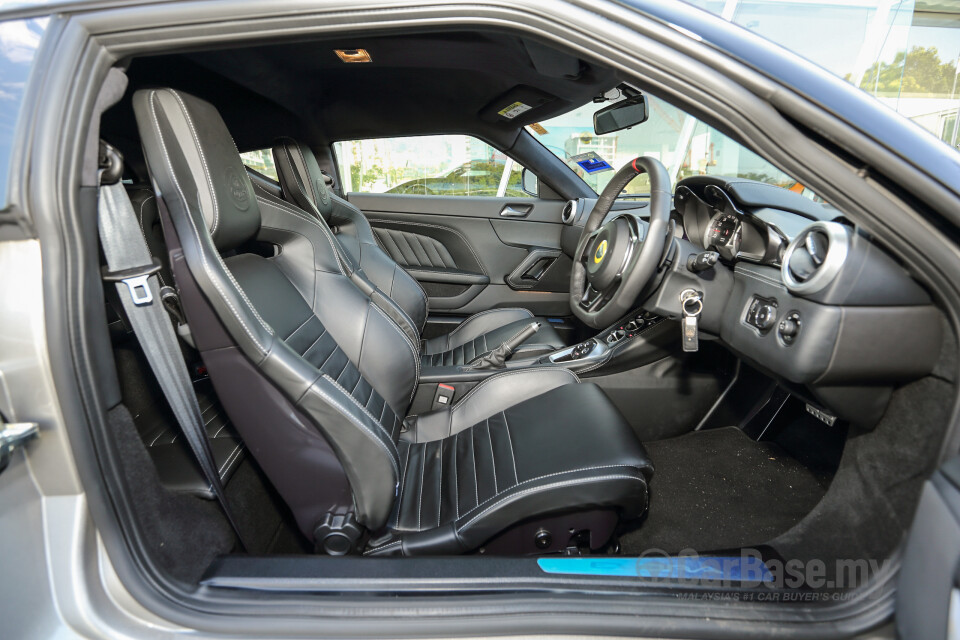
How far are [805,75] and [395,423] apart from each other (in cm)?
123

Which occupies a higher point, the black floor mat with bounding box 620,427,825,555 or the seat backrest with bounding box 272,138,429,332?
the seat backrest with bounding box 272,138,429,332

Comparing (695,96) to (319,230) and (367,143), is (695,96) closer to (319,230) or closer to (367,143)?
(319,230)

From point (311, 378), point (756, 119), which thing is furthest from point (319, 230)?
point (756, 119)

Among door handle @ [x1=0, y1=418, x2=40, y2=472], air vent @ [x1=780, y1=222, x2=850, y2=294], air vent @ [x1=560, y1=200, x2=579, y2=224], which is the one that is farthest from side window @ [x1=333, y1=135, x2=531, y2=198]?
door handle @ [x1=0, y1=418, x2=40, y2=472]

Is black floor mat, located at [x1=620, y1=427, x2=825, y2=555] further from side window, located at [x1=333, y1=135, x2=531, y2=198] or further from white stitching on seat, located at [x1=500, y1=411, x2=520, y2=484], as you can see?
side window, located at [x1=333, y1=135, x2=531, y2=198]

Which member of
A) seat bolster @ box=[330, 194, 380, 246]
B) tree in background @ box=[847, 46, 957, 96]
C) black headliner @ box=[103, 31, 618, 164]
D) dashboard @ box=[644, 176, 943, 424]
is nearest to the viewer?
dashboard @ box=[644, 176, 943, 424]

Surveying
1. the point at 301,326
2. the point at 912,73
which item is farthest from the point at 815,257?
the point at 912,73

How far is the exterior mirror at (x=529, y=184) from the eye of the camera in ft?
10.3

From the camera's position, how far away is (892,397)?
971mm

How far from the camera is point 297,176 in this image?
216 centimetres

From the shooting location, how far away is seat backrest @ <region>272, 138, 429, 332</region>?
215 cm

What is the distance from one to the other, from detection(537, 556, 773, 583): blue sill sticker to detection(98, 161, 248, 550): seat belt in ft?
2.40

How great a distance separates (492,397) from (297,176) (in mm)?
1269

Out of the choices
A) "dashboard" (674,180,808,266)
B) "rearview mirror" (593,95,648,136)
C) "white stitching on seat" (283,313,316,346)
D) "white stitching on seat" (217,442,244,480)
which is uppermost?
"rearview mirror" (593,95,648,136)
